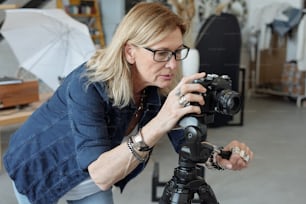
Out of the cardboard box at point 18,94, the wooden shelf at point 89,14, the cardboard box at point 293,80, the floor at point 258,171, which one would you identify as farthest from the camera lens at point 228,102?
the cardboard box at point 293,80

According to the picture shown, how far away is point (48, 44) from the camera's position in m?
2.02

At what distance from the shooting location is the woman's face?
684 millimetres

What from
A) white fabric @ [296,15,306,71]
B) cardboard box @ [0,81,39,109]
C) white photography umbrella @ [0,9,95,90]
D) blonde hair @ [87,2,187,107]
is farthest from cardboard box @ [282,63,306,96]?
blonde hair @ [87,2,187,107]

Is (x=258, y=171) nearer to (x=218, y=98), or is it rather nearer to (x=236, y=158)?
(x=236, y=158)

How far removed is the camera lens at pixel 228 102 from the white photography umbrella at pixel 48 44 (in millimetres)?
1442

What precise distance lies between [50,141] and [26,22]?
1363 millimetres

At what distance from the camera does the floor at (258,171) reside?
1735 millimetres

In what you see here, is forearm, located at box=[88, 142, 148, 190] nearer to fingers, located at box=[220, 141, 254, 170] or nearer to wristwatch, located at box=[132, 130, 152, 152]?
wristwatch, located at box=[132, 130, 152, 152]

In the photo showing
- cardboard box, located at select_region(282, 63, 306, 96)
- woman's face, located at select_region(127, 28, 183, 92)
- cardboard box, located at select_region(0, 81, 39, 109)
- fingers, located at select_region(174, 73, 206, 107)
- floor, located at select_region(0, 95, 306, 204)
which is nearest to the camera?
fingers, located at select_region(174, 73, 206, 107)

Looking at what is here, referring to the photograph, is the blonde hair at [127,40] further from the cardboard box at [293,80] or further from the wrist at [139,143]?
the cardboard box at [293,80]

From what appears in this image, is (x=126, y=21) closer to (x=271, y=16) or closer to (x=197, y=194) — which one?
→ (x=197, y=194)

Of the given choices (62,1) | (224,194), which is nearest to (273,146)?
(224,194)

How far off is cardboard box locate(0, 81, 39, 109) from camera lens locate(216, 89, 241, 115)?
1.56 m

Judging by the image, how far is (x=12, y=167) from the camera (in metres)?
0.82
